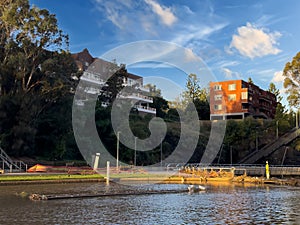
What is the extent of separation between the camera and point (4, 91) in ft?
175

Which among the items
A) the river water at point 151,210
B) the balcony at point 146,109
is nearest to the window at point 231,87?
the balcony at point 146,109

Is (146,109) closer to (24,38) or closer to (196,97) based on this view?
(196,97)

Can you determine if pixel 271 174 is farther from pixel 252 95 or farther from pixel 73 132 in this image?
pixel 252 95

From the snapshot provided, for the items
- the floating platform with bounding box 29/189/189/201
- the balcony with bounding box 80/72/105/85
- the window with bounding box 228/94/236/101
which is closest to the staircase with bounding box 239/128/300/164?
the window with bounding box 228/94/236/101

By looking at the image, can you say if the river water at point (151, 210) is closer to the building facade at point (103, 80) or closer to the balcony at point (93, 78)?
the building facade at point (103, 80)

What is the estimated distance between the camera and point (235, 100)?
323 feet

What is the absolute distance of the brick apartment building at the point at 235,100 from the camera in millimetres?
97562

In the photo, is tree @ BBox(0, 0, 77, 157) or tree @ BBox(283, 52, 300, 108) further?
tree @ BBox(283, 52, 300, 108)

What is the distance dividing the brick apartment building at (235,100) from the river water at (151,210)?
70250 mm

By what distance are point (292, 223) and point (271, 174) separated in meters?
36.9

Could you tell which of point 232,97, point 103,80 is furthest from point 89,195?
point 232,97

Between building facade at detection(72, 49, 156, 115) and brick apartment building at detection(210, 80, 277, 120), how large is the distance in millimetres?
17472

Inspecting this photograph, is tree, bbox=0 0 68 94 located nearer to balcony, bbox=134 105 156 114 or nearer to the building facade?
the building facade

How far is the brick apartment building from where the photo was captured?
9756 cm
